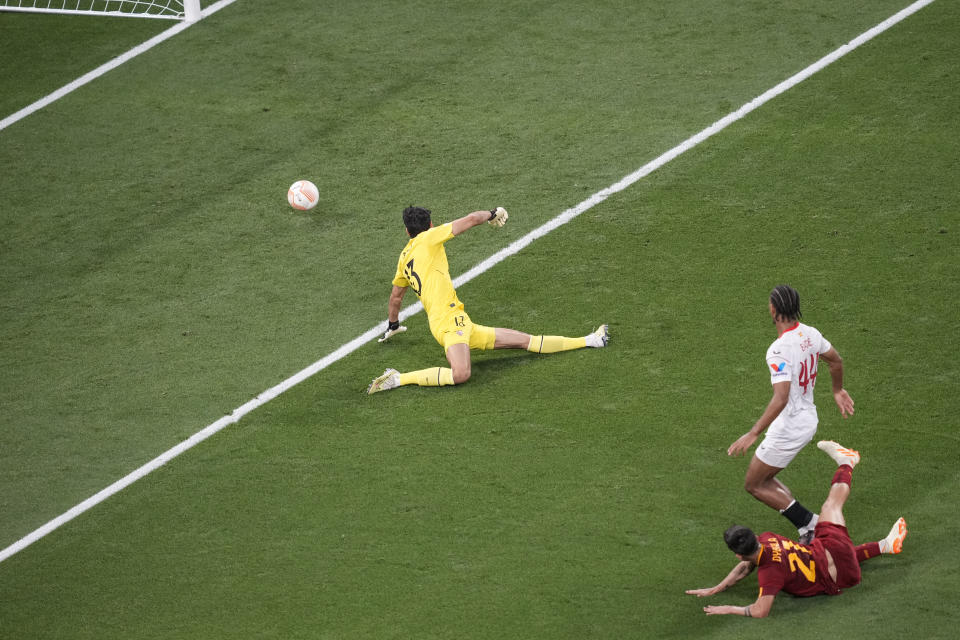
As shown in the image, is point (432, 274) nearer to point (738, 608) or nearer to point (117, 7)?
point (738, 608)

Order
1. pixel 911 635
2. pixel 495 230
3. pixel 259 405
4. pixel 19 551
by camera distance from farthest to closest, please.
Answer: pixel 495 230 → pixel 259 405 → pixel 19 551 → pixel 911 635

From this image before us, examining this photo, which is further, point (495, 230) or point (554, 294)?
point (495, 230)

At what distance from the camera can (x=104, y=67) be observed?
59.4 feet

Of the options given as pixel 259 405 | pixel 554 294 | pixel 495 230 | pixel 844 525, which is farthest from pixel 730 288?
pixel 259 405

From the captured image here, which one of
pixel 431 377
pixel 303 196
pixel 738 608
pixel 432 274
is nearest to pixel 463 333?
pixel 431 377

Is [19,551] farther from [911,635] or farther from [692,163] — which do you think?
[692,163]

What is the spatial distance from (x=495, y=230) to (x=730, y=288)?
10.1ft

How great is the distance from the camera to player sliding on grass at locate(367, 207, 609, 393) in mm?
11609

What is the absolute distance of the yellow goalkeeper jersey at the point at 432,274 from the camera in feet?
38.4

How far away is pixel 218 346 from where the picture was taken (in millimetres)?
12570

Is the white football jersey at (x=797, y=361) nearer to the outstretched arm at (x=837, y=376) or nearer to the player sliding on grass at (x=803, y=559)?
the outstretched arm at (x=837, y=376)

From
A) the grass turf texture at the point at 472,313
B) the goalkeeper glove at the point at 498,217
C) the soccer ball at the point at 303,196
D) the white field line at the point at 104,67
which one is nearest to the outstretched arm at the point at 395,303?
the grass turf texture at the point at 472,313

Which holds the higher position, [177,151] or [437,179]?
[177,151]

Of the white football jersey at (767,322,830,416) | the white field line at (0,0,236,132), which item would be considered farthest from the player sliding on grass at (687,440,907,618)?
the white field line at (0,0,236,132)
